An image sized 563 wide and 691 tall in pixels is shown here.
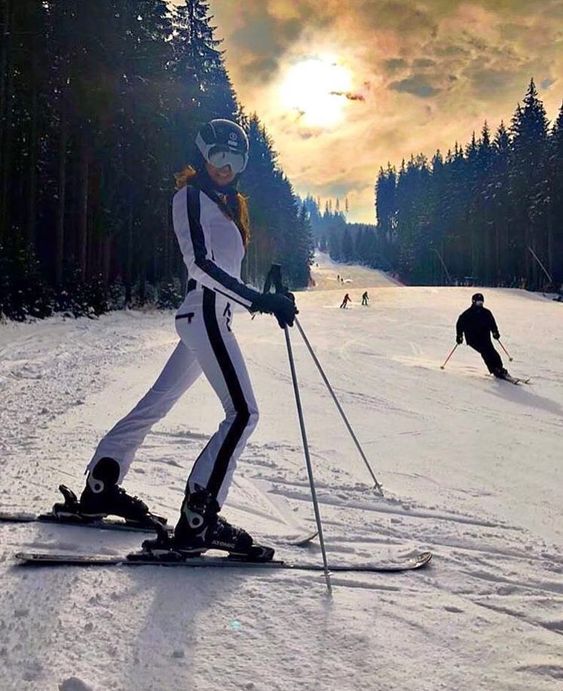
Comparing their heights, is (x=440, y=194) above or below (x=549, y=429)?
above

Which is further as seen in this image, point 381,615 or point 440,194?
point 440,194

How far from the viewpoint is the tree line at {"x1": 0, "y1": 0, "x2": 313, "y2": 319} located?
19.5 meters

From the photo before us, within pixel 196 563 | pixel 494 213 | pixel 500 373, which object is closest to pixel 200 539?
pixel 196 563

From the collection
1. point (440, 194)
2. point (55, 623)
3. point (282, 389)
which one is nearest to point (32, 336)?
point (282, 389)

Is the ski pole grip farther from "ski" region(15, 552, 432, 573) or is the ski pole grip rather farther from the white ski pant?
"ski" region(15, 552, 432, 573)

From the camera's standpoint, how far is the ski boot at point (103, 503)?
3.44 meters

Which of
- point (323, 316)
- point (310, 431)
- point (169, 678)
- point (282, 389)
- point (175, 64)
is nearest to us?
point (169, 678)

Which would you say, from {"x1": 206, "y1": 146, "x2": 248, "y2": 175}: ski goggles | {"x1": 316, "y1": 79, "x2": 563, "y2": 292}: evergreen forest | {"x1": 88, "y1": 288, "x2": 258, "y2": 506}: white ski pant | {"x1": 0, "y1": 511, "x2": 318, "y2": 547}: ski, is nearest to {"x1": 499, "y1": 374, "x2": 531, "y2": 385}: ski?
{"x1": 0, "y1": 511, "x2": 318, "y2": 547}: ski

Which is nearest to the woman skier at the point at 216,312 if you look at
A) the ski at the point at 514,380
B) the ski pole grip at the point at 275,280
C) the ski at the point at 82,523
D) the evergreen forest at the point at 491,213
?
the ski pole grip at the point at 275,280

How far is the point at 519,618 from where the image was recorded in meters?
2.55

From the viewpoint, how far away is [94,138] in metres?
23.0

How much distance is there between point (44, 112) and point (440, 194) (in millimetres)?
70143

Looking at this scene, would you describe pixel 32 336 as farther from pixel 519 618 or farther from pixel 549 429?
pixel 519 618

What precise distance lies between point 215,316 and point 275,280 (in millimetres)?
530
